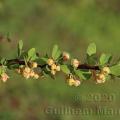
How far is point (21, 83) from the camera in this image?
3.57m

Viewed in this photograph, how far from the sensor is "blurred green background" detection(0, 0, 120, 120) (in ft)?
11.4

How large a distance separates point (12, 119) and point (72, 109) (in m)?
0.61

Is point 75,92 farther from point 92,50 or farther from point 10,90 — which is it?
point 92,50

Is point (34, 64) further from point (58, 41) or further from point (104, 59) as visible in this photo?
point (58, 41)

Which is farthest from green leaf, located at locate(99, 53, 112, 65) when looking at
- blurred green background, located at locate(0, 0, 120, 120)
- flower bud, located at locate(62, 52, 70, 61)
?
blurred green background, located at locate(0, 0, 120, 120)

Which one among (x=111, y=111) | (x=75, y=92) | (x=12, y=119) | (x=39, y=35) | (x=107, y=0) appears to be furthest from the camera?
(x=107, y=0)

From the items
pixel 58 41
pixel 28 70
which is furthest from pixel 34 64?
pixel 58 41

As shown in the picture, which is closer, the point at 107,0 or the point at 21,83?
the point at 21,83

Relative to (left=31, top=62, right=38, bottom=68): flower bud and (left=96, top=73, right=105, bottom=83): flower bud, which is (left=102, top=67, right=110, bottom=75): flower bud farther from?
(left=31, top=62, right=38, bottom=68): flower bud

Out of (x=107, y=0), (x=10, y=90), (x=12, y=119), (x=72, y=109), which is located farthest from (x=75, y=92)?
(x=107, y=0)

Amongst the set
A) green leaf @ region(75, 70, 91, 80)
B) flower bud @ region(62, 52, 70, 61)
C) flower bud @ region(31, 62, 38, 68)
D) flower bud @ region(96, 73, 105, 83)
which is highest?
flower bud @ region(62, 52, 70, 61)

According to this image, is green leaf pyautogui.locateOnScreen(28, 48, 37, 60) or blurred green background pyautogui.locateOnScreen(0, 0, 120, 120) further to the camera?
blurred green background pyautogui.locateOnScreen(0, 0, 120, 120)

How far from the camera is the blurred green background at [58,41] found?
137 inches

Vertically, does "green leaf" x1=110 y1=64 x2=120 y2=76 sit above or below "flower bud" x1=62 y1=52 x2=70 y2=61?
below
